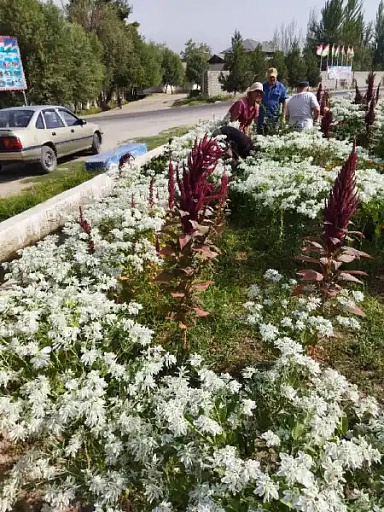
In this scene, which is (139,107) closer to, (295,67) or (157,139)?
(295,67)

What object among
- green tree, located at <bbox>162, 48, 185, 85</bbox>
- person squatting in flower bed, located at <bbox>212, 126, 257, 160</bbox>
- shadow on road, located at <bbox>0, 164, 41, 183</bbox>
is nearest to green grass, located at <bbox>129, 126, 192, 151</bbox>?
shadow on road, located at <bbox>0, 164, 41, 183</bbox>

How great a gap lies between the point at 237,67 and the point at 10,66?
1280 inches

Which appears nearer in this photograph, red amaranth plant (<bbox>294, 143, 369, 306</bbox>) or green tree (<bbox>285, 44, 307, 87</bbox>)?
red amaranth plant (<bbox>294, 143, 369, 306</bbox>)

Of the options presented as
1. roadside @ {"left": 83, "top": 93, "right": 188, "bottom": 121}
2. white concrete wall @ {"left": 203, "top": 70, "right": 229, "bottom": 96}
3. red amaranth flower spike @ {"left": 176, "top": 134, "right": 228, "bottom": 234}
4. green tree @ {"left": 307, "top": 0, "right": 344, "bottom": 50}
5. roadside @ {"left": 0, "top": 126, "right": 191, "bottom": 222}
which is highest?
green tree @ {"left": 307, "top": 0, "right": 344, "bottom": 50}

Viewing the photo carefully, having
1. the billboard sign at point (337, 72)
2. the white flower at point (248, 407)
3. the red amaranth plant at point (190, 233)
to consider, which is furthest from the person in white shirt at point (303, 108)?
the billboard sign at point (337, 72)

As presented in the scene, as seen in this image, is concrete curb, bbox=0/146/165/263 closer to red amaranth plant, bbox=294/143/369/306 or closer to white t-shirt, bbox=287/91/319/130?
red amaranth plant, bbox=294/143/369/306

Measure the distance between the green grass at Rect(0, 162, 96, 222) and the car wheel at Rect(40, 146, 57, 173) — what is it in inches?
5.5

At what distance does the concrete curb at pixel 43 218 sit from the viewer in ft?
15.0

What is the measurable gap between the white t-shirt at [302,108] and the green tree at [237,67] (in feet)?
128

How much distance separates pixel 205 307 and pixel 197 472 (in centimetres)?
187

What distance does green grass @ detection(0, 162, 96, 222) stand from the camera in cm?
654

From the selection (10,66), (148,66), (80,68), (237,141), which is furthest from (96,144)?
(148,66)

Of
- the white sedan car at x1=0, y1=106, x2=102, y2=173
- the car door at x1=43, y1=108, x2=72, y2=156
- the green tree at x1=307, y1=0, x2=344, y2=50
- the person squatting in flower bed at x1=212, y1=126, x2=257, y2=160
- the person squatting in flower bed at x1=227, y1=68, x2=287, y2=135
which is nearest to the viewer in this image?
the person squatting in flower bed at x1=212, y1=126, x2=257, y2=160

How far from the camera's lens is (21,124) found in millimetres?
9320
